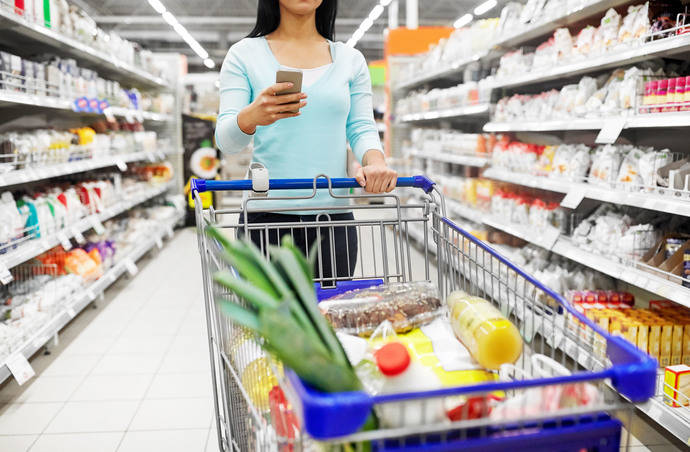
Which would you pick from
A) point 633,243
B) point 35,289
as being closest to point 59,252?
point 35,289

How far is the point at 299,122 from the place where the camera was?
68.5 inches

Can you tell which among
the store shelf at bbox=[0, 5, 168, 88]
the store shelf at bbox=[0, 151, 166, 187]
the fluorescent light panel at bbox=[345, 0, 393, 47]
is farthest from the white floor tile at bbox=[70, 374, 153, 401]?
the fluorescent light panel at bbox=[345, 0, 393, 47]

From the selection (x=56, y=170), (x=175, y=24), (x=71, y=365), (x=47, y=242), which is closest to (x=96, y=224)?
(x=56, y=170)

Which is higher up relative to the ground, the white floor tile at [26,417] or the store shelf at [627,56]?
the store shelf at [627,56]

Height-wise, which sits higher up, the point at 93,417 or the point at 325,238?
the point at 325,238

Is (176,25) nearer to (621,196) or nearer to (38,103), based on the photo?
(38,103)

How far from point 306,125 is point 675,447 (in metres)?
1.84

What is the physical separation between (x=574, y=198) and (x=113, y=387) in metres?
2.45

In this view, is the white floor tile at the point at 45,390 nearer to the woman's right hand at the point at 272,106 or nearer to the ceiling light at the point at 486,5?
the woman's right hand at the point at 272,106

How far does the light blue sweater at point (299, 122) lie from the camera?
5.61 ft

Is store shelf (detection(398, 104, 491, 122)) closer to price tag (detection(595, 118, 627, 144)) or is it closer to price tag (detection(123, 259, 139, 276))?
price tag (detection(595, 118, 627, 144))

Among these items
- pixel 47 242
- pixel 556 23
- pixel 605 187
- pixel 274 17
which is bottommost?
pixel 47 242

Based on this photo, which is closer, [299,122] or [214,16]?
[299,122]

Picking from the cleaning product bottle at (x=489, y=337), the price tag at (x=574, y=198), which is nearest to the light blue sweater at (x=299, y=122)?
the cleaning product bottle at (x=489, y=337)
